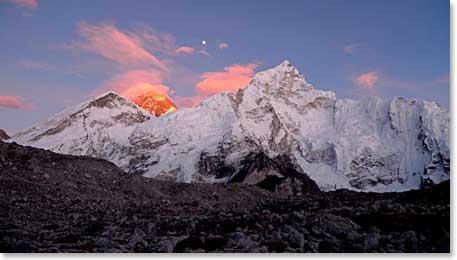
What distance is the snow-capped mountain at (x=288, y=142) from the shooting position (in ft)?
520

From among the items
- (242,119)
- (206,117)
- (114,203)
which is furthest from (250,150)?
(114,203)

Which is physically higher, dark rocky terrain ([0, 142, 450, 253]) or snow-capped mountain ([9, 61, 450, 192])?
snow-capped mountain ([9, 61, 450, 192])

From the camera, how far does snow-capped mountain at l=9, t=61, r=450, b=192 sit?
520 feet

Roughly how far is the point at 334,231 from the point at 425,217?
58.8 inches

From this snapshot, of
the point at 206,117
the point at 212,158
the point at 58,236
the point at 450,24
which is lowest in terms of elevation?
the point at 58,236

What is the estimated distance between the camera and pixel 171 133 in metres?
176

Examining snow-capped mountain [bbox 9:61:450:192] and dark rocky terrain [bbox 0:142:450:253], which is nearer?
dark rocky terrain [bbox 0:142:450:253]

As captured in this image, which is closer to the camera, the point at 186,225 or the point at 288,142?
the point at 186,225

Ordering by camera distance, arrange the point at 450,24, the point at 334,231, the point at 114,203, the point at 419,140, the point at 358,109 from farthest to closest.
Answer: the point at 358,109, the point at 419,140, the point at 114,203, the point at 450,24, the point at 334,231

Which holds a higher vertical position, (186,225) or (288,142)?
(288,142)

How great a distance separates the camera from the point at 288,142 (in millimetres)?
187375

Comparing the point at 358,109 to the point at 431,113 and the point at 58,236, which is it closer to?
the point at 431,113

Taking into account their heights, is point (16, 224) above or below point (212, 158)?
below

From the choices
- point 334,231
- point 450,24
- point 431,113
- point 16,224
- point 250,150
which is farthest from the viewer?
point 431,113
